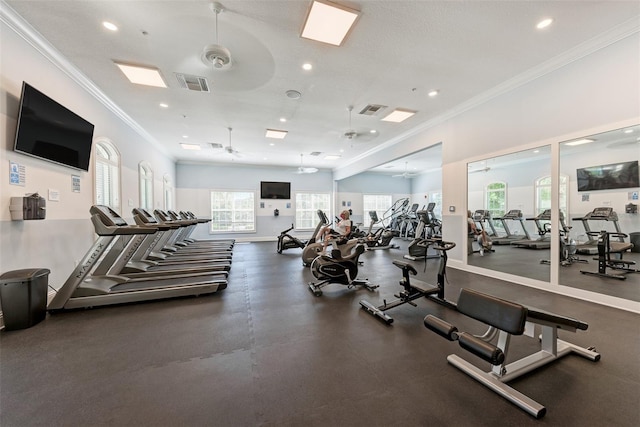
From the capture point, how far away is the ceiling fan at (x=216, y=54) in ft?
8.89

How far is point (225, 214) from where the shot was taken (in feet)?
36.0

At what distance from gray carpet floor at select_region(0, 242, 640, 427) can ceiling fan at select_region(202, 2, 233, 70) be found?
10.4 ft

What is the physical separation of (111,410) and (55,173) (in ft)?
12.1

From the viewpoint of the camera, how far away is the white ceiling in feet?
9.07

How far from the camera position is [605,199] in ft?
13.7

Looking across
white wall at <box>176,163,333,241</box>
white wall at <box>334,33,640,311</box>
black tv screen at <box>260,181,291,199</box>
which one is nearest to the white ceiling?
white wall at <box>334,33,640,311</box>

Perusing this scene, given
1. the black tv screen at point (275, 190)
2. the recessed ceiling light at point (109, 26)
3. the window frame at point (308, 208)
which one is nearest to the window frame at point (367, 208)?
the window frame at point (308, 208)

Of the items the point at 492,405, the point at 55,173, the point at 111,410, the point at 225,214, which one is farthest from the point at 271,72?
the point at 225,214

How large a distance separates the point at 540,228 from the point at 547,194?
152 centimetres

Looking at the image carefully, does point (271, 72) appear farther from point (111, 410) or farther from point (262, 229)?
point (262, 229)

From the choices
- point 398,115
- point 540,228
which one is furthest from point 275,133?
point 540,228

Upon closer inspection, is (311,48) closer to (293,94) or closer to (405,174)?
(293,94)

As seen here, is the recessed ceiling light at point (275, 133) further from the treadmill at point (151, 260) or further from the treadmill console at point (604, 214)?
the treadmill console at point (604, 214)

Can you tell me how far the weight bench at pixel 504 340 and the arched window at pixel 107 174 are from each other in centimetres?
608
